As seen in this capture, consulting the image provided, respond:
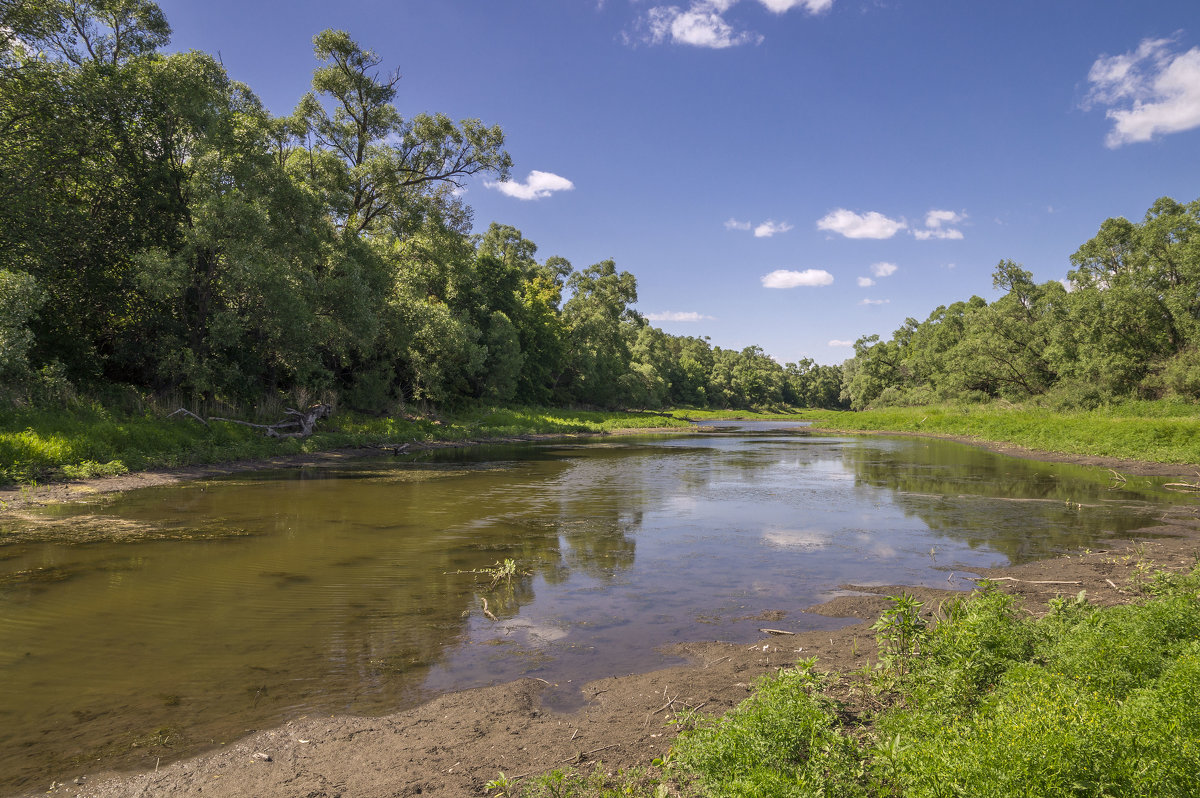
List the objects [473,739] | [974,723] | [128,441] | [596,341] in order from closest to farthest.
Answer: [974,723]
[473,739]
[128,441]
[596,341]

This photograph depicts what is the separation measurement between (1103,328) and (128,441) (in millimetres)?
63559

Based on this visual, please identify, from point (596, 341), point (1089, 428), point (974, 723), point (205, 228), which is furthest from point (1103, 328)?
point (205, 228)

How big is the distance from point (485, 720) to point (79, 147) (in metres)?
28.6

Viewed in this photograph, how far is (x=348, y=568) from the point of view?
34.2 feet

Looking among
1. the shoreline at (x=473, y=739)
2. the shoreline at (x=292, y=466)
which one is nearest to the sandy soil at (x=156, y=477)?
the shoreline at (x=292, y=466)

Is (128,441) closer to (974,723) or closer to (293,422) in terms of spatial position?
(293,422)

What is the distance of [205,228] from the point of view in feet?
79.4

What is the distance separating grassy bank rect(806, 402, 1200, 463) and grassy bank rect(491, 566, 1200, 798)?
2981 centimetres

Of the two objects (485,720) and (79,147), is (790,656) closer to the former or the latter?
(485,720)

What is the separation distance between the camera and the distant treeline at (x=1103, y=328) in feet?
141

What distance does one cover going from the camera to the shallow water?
5773 millimetres

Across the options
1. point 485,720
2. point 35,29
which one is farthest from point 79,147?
point 485,720

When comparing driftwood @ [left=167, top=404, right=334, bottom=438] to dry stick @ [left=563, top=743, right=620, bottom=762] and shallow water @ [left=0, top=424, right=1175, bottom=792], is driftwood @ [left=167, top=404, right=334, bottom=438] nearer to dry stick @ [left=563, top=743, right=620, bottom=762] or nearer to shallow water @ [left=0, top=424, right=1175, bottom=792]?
shallow water @ [left=0, top=424, right=1175, bottom=792]

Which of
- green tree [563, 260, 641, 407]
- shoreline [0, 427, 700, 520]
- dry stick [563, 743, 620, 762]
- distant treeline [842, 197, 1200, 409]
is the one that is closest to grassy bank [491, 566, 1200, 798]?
dry stick [563, 743, 620, 762]
